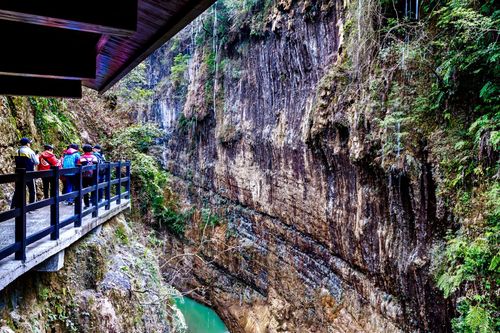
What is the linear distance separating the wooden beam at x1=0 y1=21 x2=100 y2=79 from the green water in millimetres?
13838

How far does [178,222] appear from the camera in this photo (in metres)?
19.6

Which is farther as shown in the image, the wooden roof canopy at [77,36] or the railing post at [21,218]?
the railing post at [21,218]

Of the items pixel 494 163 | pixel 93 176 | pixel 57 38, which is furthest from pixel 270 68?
pixel 57 38

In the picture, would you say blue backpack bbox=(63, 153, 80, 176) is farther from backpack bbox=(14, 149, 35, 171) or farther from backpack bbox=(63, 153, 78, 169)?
backpack bbox=(14, 149, 35, 171)

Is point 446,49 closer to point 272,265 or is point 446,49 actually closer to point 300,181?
point 300,181

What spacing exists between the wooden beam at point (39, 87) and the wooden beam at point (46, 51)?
1090 millimetres

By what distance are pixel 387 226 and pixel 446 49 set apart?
12.5ft

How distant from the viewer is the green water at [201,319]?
15.2 meters

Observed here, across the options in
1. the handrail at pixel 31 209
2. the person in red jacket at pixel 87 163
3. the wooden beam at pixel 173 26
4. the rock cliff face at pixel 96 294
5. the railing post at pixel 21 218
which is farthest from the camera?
the person in red jacket at pixel 87 163

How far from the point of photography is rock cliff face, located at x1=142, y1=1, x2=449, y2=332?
289 inches

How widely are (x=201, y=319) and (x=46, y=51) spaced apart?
15.5m

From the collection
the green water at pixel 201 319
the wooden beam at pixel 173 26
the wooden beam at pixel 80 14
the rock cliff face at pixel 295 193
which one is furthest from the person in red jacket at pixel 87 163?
the green water at pixel 201 319

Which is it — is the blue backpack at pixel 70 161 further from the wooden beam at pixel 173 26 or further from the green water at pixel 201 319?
the green water at pixel 201 319

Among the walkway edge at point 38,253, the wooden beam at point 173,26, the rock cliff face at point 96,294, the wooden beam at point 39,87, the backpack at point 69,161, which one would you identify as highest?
the wooden beam at point 173,26
